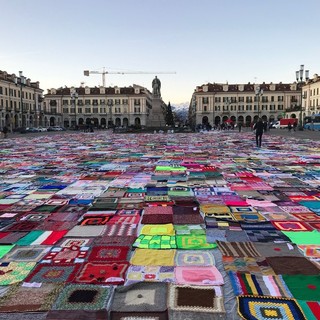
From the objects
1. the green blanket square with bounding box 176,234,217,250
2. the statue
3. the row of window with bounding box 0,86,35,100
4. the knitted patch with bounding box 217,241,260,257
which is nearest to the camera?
the knitted patch with bounding box 217,241,260,257

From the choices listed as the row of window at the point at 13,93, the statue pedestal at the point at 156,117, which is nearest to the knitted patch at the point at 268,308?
the statue pedestal at the point at 156,117

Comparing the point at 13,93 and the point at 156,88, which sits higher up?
the point at 13,93

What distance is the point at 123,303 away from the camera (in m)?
3.39

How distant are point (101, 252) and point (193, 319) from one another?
184cm

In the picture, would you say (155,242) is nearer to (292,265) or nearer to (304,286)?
(292,265)

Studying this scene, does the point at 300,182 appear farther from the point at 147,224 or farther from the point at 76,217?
the point at 76,217

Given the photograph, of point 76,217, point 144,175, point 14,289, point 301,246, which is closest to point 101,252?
point 14,289

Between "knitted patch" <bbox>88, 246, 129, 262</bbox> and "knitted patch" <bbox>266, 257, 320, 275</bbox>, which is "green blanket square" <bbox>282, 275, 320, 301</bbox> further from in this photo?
"knitted patch" <bbox>88, 246, 129, 262</bbox>

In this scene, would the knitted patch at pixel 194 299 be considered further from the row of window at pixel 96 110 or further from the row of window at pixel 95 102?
the row of window at pixel 95 102

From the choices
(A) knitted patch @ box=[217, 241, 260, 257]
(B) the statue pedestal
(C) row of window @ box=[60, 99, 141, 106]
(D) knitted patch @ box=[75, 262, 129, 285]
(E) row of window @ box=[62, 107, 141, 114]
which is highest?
(C) row of window @ box=[60, 99, 141, 106]

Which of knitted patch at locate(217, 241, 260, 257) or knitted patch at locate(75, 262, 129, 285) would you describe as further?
knitted patch at locate(217, 241, 260, 257)

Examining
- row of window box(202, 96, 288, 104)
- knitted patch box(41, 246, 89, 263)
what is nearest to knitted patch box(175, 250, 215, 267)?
knitted patch box(41, 246, 89, 263)

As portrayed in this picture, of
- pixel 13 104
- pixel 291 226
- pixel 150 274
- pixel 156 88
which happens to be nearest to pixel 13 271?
pixel 150 274

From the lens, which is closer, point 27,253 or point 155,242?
point 27,253
